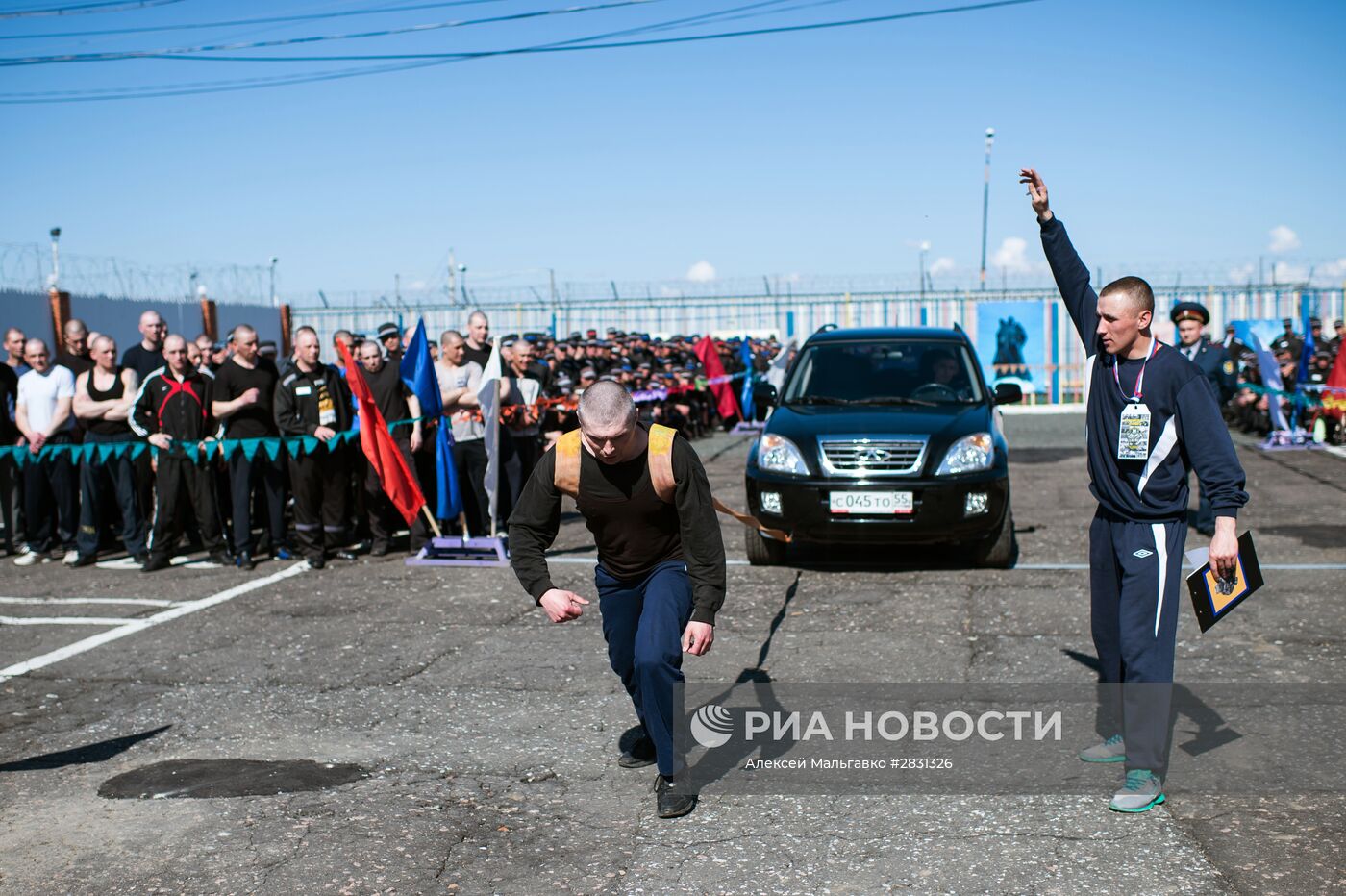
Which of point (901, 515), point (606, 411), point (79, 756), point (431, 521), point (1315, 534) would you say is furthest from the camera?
point (1315, 534)

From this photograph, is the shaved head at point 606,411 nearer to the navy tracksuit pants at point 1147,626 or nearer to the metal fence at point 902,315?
the navy tracksuit pants at point 1147,626

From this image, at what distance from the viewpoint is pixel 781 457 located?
31.7ft

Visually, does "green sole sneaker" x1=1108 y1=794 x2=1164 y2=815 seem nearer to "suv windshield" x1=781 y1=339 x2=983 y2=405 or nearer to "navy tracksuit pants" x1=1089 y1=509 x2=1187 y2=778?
"navy tracksuit pants" x1=1089 y1=509 x2=1187 y2=778

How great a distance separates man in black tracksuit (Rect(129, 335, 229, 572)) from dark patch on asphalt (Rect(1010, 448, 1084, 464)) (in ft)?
36.9

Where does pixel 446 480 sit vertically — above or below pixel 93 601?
above

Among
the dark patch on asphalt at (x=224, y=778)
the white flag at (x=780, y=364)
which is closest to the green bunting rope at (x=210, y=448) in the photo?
the dark patch on asphalt at (x=224, y=778)

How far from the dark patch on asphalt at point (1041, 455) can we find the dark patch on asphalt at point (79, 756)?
14.2 m

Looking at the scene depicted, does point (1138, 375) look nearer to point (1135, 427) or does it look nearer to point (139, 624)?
point (1135, 427)

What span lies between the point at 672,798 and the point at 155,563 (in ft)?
24.5

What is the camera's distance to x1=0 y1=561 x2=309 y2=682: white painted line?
7551mm

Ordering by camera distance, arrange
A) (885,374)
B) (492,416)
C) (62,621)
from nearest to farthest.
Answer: (62,621) → (885,374) → (492,416)

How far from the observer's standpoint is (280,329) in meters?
41.4

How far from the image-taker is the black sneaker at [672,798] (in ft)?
15.8

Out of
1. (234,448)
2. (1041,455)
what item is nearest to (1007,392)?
(234,448)
